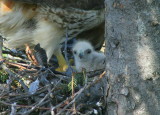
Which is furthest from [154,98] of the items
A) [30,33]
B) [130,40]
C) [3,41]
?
[3,41]

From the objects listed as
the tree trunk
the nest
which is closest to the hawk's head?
the nest

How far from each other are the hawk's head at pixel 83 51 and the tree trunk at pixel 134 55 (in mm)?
1475

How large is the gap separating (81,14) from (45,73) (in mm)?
783

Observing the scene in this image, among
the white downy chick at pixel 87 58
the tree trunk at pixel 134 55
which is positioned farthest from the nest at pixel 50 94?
the white downy chick at pixel 87 58

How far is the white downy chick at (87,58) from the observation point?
379cm

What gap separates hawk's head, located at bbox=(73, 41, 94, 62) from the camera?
385 cm

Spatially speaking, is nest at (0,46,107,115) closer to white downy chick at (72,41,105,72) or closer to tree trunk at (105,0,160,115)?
tree trunk at (105,0,160,115)

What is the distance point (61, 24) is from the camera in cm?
364

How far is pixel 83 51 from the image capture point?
3844 millimetres

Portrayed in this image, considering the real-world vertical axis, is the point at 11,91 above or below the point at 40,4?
below

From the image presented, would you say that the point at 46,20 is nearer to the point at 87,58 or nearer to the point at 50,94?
the point at 87,58

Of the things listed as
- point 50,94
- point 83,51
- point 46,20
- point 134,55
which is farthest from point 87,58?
point 134,55

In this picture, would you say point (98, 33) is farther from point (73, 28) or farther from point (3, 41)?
point (3, 41)

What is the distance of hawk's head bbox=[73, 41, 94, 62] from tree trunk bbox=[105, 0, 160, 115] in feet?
4.84
